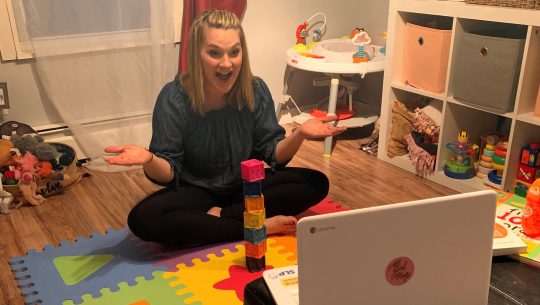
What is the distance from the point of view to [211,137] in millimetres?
1655

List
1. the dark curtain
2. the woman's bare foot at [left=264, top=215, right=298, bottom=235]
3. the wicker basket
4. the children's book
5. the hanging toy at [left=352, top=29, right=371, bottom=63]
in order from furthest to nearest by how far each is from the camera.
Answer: the hanging toy at [left=352, top=29, right=371, bottom=63]
the dark curtain
the wicker basket
the woman's bare foot at [left=264, top=215, right=298, bottom=235]
the children's book

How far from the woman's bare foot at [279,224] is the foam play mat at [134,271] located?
0.03 metres

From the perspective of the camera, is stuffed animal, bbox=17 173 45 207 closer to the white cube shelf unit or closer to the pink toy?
the pink toy

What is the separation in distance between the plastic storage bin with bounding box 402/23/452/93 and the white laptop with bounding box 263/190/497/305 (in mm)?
1524

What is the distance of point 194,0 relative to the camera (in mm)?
2314

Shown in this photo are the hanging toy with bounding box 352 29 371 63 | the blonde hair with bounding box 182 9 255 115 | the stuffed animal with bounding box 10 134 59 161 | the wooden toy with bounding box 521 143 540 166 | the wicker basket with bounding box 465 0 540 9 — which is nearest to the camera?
the blonde hair with bounding box 182 9 255 115

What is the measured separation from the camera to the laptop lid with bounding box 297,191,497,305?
2.04 feet

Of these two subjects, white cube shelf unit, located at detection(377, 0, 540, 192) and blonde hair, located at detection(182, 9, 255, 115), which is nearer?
blonde hair, located at detection(182, 9, 255, 115)

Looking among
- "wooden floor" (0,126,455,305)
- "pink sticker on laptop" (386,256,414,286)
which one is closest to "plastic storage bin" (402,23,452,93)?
"wooden floor" (0,126,455,305)

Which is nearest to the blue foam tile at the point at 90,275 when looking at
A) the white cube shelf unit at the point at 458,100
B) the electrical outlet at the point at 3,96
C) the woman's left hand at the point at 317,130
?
the woman's left hand at the point at 317,130

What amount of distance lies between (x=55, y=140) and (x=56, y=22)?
0.48 m

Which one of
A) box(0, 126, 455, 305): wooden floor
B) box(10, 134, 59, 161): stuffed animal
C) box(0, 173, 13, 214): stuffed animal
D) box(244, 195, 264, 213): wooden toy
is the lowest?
box(0, 126, 455, 305): wooden floor

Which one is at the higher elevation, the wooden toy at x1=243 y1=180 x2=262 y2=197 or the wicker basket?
the wicker basket

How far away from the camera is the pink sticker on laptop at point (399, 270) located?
656 millimetres
